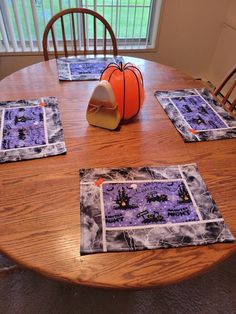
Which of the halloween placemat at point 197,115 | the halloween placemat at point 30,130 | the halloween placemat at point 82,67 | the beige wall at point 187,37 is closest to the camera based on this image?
the halloween placemat at point 30,130

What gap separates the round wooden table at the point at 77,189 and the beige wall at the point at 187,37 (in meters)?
1.38

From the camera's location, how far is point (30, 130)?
825 millimetres

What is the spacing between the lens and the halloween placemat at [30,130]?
0.75m

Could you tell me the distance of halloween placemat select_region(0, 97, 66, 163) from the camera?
75 centimetres

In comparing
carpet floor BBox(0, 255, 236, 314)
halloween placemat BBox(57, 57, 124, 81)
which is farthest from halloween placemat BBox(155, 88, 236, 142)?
carpet floor BBox(0, 255, 236, 314)

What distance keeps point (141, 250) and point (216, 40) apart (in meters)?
2.51

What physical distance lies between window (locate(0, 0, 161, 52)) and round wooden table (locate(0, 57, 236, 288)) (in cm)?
112

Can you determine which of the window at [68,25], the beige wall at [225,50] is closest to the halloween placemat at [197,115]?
the window at [68,25]

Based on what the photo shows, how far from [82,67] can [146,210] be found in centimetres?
90

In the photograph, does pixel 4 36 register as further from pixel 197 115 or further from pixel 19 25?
pixel 197 115

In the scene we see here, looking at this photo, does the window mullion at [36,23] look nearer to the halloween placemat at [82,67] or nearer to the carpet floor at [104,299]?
the halloween placemat at [82,67]

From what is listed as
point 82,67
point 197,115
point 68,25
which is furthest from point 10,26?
point 197,115

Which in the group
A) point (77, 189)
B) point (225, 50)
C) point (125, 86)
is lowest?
point (225, 50)

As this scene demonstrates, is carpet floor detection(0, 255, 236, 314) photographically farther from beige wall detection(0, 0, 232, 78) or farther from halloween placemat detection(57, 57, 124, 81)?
beige wall detection(0, 0, 232, 78)
